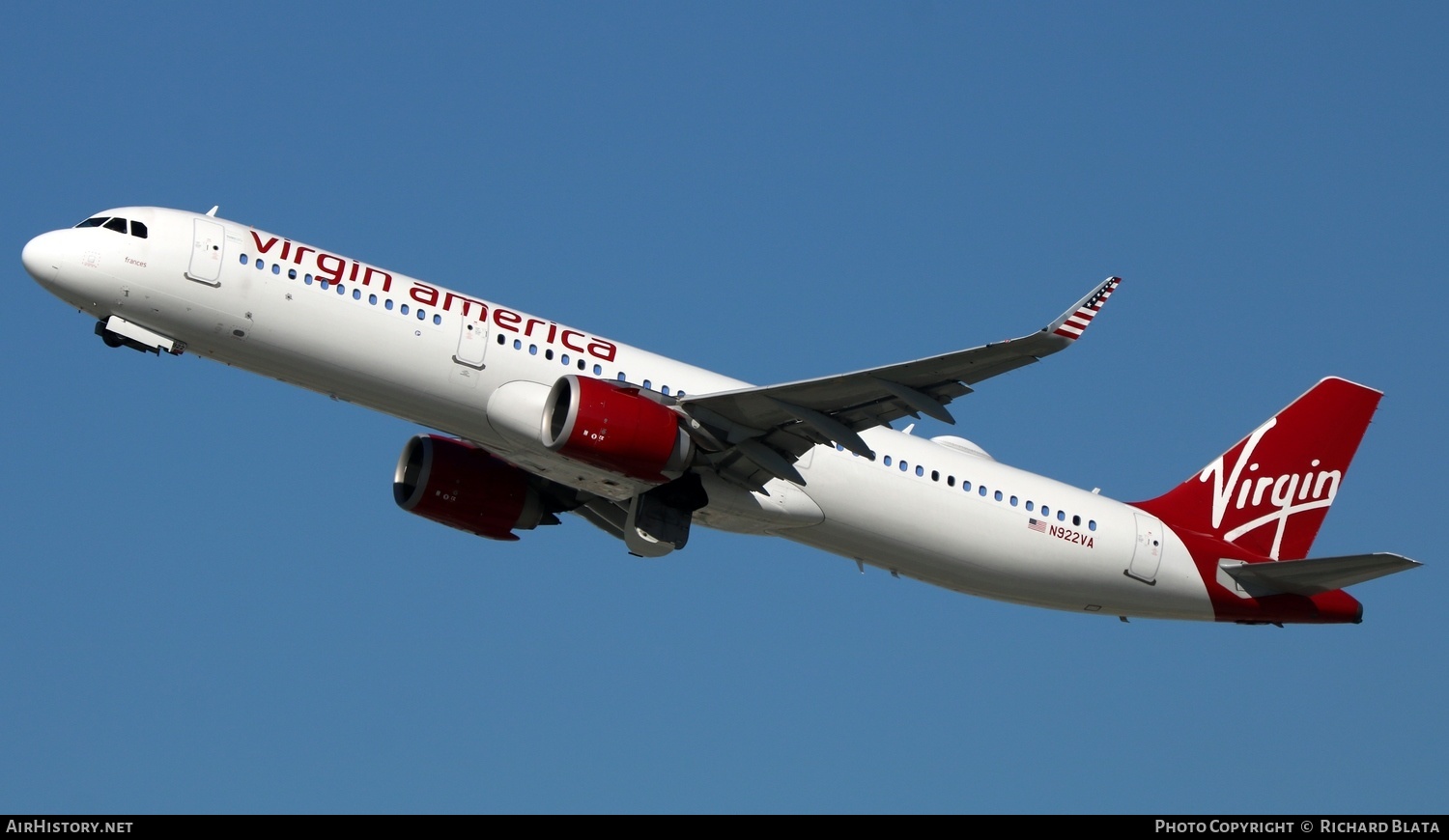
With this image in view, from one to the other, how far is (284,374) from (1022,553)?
16.4 meters

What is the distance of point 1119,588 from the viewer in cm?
3859

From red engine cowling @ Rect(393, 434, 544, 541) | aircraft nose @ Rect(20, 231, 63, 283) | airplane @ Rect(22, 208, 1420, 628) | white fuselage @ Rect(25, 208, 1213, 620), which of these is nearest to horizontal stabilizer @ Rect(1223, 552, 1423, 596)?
airplane @ Rect(22, 208, 1420, 628)

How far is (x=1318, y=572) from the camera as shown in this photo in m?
37.3

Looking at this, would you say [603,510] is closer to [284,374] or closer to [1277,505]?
[284,374]

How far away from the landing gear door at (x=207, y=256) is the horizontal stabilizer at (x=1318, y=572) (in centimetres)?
2325

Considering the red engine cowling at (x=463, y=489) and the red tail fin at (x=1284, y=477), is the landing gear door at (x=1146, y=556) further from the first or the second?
the red engine cowling at (x=463, y=489)

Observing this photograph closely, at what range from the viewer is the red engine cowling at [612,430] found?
32.9 metres

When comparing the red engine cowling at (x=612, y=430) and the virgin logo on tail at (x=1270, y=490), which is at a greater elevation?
the virgin logo on tail at (x=1270, y=490)

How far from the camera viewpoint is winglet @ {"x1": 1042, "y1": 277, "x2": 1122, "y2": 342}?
28.9m

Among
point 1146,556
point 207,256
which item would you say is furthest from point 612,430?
point 1146,556

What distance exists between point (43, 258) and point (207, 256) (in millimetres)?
3121

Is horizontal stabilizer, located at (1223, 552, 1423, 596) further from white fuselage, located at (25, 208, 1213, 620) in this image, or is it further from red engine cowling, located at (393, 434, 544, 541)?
red engine cowling, located at (393, 434, 544, 541)

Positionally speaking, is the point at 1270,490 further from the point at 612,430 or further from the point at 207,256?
the point at 207,256

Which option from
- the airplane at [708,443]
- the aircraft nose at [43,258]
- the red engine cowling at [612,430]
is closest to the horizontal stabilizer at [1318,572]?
the airplane at [708,443]
